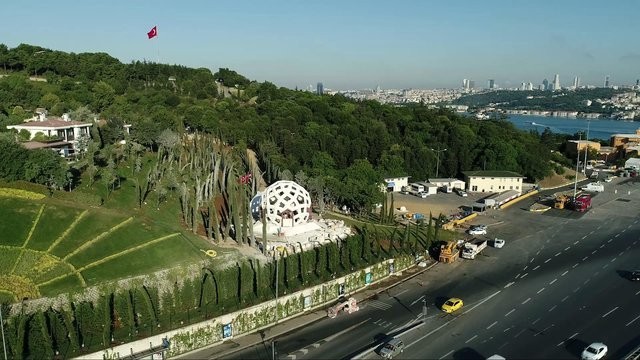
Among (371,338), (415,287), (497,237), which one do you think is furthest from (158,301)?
(497,237)

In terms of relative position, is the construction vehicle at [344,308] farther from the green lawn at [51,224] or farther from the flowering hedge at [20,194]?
the flowering hedge at [20,194]

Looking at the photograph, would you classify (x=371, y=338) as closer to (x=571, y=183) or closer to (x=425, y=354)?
(x=425, y=354)

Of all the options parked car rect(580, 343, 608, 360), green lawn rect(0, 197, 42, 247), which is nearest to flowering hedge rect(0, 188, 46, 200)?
green lawn rect(0, 197, 42, 247)

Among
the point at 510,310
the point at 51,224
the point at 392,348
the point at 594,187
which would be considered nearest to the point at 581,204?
the point at 594,187

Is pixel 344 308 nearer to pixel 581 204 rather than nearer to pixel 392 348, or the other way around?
pixel 392 348

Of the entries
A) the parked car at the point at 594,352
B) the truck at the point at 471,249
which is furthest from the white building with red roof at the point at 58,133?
the parked car at the point at 594,352

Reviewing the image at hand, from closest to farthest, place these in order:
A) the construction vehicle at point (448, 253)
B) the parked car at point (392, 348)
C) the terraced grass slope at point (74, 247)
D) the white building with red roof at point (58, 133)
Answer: the parked car at point (392, 348) < the terraced grass slope at point (74, 247) < the construction vehicle at point (448, 253) < the white building with red roof at point (58, 133)
